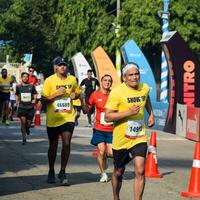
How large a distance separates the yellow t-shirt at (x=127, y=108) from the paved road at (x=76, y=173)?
1.33m

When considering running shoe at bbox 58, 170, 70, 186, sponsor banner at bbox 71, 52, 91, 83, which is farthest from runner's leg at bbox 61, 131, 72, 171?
sponsor banner at bbox 71, 52, 91, 83

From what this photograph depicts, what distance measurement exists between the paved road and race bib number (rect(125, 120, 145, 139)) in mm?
1403

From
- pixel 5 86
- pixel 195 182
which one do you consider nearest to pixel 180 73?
pixel 5 86

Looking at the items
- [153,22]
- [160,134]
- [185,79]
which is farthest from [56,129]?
[153,22]

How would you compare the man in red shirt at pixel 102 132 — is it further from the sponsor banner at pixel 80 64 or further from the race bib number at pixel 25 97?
the sponsor banner at pixel 80 64

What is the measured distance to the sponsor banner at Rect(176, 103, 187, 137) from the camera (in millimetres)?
18031

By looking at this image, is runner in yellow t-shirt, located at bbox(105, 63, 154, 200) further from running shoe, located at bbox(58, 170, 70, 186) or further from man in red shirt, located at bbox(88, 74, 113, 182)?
man in red shirt, located at bbox(88, 74, 113, 182)

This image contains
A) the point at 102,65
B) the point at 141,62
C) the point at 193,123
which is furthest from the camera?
the point at 102,65

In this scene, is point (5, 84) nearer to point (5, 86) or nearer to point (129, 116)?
point (5, 86)

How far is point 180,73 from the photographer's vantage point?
19.8 metres

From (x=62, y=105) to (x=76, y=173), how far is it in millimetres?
1786

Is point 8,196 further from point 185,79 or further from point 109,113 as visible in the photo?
point 185,79

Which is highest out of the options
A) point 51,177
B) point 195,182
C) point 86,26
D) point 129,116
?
point 86,26

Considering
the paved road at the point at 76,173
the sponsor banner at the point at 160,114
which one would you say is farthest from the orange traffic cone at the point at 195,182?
the sponsor banner at the point at 160,114
